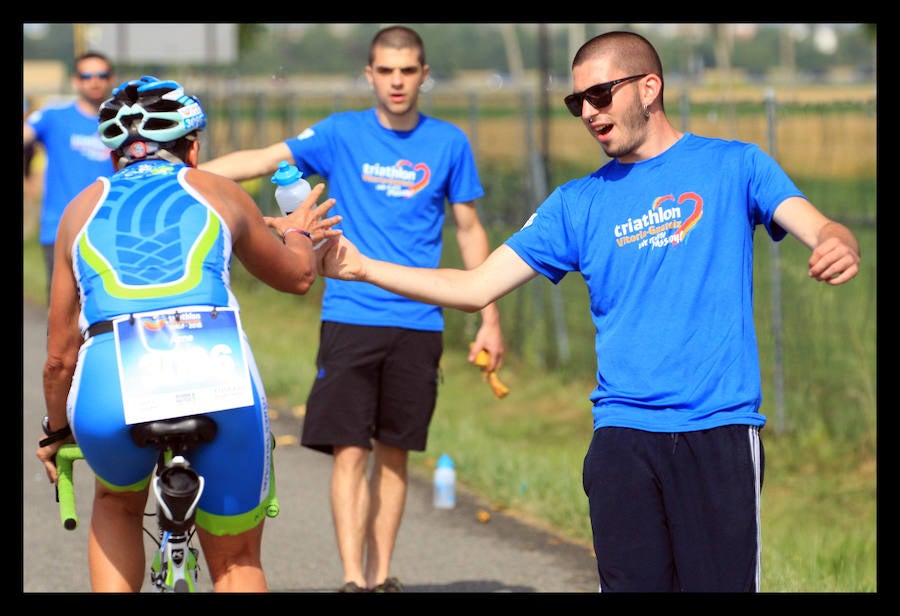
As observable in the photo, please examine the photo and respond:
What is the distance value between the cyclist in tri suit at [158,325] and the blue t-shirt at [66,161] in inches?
275

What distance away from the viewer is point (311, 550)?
805 centimetres

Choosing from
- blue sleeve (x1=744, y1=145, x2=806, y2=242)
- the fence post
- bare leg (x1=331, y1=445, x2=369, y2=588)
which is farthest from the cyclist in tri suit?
the fence post

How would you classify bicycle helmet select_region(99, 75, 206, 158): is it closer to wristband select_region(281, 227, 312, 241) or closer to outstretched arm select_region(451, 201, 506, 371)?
wristband select_region(281, 227, 312, 241)

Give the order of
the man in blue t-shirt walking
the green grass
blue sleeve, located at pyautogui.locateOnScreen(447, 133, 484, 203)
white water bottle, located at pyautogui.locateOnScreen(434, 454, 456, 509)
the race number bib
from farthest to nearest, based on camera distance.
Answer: white water bottle, located at pyautogui.locateOnScreen(434, 454, 456, 509) → the green grass → blue sleeve, located at pyautogui.locateOnScreen(447, 133, 484, 203) → the man in blue t-shirt walking → the race number bib

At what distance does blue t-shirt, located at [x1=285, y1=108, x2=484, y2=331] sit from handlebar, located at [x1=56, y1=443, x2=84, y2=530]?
2.43 m

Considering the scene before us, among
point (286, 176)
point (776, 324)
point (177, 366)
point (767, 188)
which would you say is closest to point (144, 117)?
point (286, 176)

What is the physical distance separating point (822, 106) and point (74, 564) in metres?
6.75

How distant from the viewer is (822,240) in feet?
14.7

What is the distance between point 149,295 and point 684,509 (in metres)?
1.80

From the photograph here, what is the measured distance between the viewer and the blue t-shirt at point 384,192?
24.1 ft

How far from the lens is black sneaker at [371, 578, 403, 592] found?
278 inches

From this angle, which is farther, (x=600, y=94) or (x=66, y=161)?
(x=66, y=161)

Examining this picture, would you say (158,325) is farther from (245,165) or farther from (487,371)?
(487,371)

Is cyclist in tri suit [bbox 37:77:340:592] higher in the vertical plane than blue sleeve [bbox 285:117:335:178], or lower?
lower
